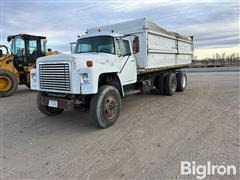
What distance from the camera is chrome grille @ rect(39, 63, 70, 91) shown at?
5180 millimetres

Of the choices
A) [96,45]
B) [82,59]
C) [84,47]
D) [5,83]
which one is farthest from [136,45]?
[5,83]

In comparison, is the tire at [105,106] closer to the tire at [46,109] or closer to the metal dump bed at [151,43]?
the tire at [46,109]

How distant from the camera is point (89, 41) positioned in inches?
262

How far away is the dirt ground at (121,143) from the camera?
351 centimetres

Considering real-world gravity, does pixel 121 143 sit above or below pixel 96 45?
below

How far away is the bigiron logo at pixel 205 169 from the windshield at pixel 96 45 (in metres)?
3.79

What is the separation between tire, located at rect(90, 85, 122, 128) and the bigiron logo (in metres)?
2.31

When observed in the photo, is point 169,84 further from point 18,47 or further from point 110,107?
point 18,47

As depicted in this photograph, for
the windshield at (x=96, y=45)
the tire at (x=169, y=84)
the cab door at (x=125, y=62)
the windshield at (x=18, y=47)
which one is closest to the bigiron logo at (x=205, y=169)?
the cab door at (x=125, y=62)

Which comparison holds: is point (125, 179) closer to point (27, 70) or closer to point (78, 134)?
point (78, 134)

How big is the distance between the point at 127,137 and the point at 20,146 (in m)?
2.22

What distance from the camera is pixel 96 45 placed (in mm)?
6520

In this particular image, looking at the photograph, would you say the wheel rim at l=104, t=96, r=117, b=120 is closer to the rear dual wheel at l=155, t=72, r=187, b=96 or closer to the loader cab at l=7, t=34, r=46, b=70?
the rear dual wheel at l=155, t=72, r=187, b=96

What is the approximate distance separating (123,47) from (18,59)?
25.1ft
